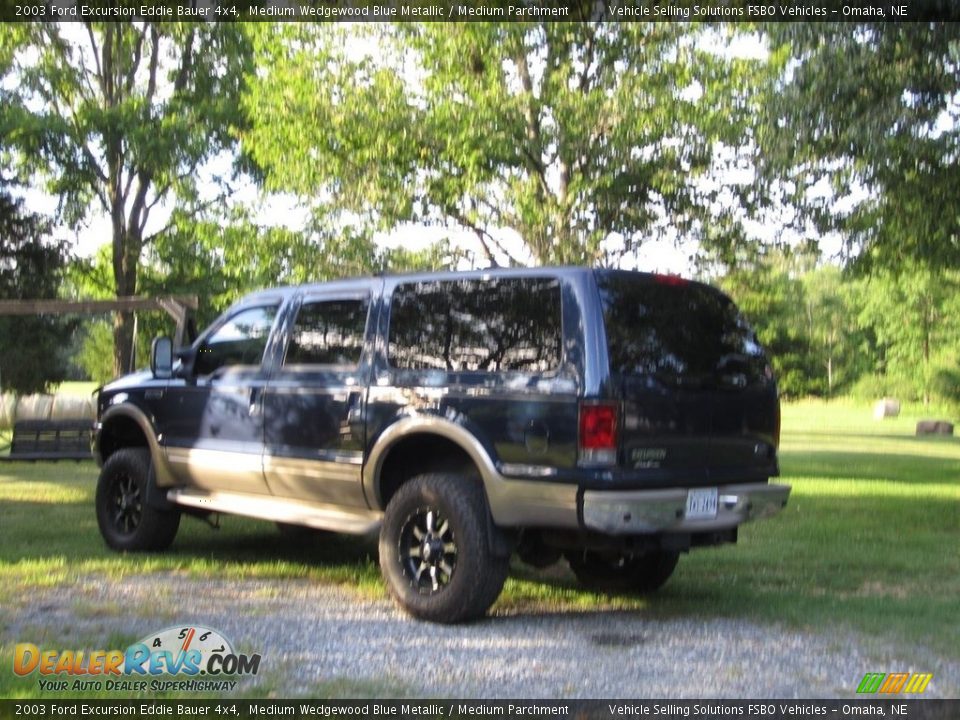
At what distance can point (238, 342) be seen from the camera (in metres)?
8.01

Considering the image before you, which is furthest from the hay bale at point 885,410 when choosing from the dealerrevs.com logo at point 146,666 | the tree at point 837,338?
the dealerrevs.com logo at point 146,666

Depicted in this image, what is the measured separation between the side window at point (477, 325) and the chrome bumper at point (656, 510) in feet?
2.59

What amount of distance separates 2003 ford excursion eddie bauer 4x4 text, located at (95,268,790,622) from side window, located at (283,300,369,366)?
0.05 feet

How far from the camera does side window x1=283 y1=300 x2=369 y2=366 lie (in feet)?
23.3

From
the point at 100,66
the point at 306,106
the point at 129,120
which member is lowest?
the point at 306,106

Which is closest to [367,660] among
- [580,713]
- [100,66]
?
[580,713]

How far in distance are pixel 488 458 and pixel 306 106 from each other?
31.5ft

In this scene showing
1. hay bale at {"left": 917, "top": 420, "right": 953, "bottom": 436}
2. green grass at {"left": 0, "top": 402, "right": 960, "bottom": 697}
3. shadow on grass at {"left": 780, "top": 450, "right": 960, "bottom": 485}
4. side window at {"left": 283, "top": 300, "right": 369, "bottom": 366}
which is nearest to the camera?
green grass at {"left": 0, "top": 402, "right": 960, "bottom": 697}

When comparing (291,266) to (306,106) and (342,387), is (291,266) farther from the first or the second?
(342,387)

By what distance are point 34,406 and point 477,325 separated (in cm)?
2538

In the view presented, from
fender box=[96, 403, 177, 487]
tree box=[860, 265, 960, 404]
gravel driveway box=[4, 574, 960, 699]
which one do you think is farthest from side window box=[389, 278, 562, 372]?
tree box=[860, 265, 960, 404]

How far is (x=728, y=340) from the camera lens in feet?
21.7

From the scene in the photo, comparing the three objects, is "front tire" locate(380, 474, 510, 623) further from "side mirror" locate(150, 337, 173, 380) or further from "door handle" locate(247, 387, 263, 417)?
"side mirror" locate(150, 337, 173, 380)

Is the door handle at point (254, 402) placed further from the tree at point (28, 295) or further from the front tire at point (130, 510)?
the tree at point (28, 295)
